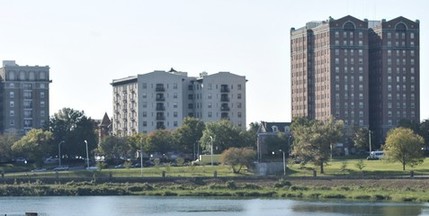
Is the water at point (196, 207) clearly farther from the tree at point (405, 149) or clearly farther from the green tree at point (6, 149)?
the green tree at point (6, 149)

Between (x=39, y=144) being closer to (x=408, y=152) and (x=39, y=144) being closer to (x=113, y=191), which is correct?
(x=113, y=191)

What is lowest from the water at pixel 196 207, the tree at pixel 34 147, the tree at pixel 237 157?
the water at pixel 196 207

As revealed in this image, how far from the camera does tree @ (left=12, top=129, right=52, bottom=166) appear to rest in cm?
18698

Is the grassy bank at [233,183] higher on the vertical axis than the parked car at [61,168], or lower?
lower

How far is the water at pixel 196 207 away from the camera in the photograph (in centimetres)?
10962

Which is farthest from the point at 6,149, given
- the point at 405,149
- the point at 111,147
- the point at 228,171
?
the point at 405,149

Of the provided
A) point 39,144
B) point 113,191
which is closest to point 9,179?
point 113,191

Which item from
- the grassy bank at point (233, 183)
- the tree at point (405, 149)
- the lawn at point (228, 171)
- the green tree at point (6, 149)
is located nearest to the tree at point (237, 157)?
the lawn at point (228, 171)

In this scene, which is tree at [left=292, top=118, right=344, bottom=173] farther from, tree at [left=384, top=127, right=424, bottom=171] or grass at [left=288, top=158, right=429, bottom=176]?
tree at [left=384, top=127, right=424, bottom=171]

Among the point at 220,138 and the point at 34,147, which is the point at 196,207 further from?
the point at 220,138

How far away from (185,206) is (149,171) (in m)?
47.2

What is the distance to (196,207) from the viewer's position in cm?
11744

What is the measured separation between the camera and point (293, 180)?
14325cm

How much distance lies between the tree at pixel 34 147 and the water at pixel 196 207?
52010 mm
